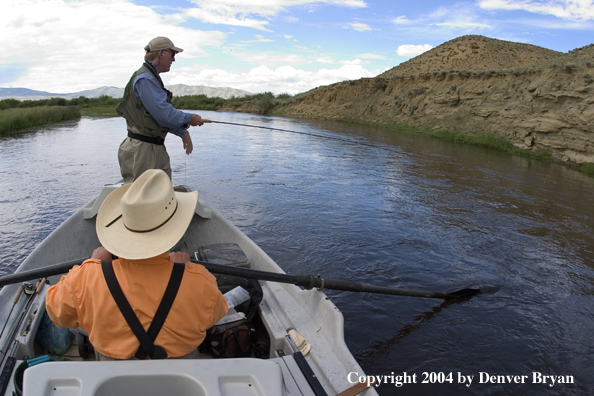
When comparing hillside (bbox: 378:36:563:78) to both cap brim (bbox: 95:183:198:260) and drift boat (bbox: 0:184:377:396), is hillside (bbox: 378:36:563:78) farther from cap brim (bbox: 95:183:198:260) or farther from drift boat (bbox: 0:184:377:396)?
cap brim (bbox: 95:183:198:260)

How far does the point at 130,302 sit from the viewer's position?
1.84 metres

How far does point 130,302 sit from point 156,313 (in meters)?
0.12

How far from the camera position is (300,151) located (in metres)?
16.8

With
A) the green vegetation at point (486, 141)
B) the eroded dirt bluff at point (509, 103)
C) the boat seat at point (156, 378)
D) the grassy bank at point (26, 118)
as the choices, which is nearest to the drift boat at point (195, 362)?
the boat seat at point (156, 378)

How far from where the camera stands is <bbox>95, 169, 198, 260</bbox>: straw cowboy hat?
1.85 m

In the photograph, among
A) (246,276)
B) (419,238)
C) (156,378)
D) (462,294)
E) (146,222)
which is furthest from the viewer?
(419,238)

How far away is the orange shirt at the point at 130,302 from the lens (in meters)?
1.84

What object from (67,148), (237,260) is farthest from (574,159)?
(67,148)

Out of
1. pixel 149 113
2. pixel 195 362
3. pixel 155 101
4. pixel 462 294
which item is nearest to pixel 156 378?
pixel 195 362

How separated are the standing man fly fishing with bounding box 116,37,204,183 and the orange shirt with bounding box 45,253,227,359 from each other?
2.35 meters

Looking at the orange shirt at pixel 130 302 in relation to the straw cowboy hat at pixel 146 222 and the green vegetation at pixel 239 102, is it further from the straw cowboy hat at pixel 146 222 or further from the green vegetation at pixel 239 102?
the green vegetation at pixel 239 102

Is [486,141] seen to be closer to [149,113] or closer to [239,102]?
[149,113]

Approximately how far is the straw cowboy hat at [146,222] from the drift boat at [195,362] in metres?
0.49

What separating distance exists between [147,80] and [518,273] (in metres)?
5.24
